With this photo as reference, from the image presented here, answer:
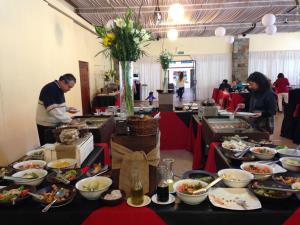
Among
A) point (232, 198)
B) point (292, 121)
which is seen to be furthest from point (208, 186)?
point (292, 121)

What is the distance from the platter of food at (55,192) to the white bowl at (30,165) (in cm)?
35

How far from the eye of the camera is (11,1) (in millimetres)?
3326

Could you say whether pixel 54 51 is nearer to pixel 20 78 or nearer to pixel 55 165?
pixel 20 78

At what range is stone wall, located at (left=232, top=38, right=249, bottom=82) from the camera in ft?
32.6

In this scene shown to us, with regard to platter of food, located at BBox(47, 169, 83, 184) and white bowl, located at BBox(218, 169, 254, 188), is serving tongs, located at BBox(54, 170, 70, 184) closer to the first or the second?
platter of food, located at BBox(47, 169, 83, 184)

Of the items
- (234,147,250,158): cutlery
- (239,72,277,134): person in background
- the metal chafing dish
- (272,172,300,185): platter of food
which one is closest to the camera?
(272,172,300,185): platter of food

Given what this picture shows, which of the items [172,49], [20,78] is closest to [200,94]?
[172,49]

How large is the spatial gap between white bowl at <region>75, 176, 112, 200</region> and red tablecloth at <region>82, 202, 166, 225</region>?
0.09 metres

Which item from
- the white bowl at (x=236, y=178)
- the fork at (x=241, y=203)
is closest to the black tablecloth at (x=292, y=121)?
the white bowl at (x=236, y=178)

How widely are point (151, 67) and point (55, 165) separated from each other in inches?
369

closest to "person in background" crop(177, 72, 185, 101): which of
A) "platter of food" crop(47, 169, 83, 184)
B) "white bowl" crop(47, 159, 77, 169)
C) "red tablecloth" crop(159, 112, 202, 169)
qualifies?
"red tablecloth" crop(159, 112, 202, 169)

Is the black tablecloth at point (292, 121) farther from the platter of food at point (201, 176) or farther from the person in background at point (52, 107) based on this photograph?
the person in background at point (52, 107)

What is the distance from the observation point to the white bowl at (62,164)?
162cm

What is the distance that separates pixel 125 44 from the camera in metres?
1.75
